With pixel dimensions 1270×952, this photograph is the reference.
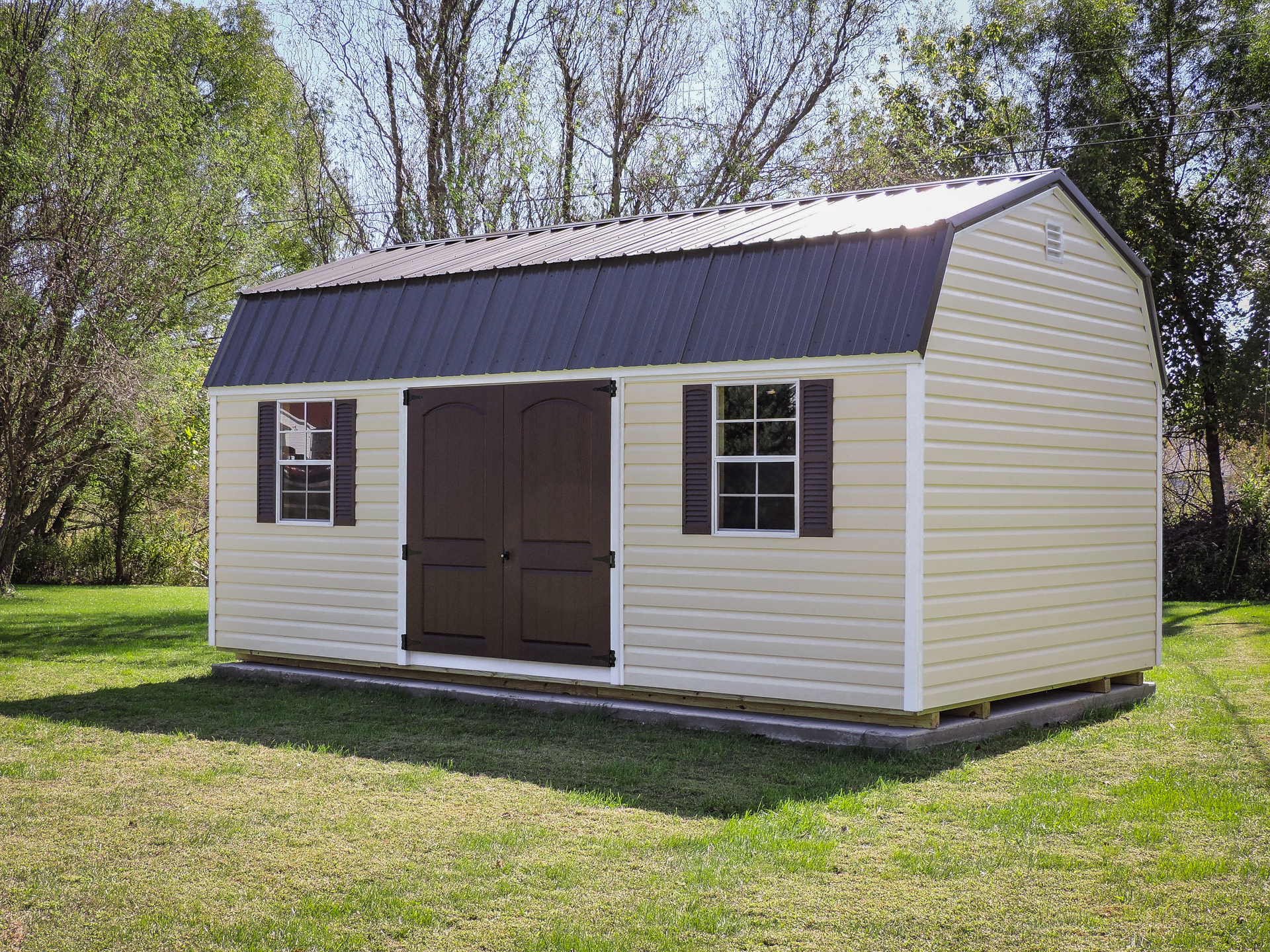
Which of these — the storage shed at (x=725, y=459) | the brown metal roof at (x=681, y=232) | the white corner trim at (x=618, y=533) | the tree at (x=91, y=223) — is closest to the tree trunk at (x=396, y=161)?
the tree at (x=91, y=223)

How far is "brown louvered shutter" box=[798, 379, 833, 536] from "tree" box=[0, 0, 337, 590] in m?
11.2

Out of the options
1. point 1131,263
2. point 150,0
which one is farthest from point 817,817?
point 150,0

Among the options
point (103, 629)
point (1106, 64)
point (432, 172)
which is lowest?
point (103, 629)

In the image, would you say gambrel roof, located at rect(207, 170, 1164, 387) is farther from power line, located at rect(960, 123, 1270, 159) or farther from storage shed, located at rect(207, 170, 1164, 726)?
power line, located at rect(960, 123, 1270, 159)

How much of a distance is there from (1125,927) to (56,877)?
405 cm

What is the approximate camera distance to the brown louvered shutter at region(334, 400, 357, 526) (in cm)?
1024

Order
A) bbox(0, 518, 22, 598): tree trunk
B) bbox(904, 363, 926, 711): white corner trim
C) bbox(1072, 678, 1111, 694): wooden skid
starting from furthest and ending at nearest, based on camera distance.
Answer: bbox(0, 518, 22, 598): tree trunk
bbox(1072, 678, 1111, 694): wooden skid
bbox(904, 363, 926, 711): white corner trim

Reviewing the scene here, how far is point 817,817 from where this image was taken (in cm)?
600

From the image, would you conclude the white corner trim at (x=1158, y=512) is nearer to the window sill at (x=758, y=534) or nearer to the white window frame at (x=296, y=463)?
the window sill at (x=758, y=534)

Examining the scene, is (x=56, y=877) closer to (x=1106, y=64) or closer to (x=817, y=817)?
(x=817, y=817)

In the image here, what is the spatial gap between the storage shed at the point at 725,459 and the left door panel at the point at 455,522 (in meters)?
0.03

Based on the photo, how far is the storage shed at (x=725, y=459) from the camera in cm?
785

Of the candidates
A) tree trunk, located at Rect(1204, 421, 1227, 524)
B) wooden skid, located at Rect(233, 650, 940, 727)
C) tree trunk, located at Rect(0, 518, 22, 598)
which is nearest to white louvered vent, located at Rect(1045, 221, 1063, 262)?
wooden skid, located at Rect(233, 650, 940, 727)

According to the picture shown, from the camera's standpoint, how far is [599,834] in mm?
5719
